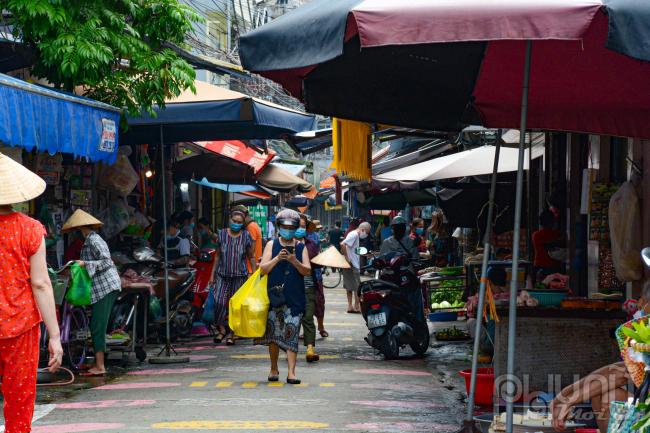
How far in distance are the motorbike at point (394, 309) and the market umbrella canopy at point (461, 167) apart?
1.44 metres

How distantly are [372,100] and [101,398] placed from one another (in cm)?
395

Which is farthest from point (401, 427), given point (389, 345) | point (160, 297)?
point (160, 297)

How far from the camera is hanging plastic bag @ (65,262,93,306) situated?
443 inches

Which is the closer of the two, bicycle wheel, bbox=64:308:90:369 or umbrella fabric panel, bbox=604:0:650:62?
umbrella fabric panel, bbox=604:0:650:62

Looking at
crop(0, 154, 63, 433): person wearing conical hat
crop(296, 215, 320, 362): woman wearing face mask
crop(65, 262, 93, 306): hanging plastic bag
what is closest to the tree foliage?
crop(65, 262, 93, 306): hanging plastic bag

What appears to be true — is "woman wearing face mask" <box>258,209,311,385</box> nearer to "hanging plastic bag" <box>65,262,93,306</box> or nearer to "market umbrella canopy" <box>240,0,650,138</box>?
"hanging plastic bag" <box>65,262,93,306</box>

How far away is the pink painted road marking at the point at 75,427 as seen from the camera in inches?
329

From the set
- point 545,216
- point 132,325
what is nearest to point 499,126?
point 545,216

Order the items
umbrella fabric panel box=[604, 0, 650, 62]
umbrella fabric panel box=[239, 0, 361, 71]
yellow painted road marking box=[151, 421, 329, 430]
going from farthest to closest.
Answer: yellow painted road marking box=[151, 421, 329, 430] < umbrella fabric panel box=[239, 0, 361, 71] < umbrella fabric panel box=[604, 0, 650, 62]

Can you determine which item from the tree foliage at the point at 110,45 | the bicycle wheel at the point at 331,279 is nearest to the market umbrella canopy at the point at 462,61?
the tree foliage at the point at 110,45

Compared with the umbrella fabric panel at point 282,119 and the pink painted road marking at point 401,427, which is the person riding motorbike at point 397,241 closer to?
the umbrella fabric panel at point 282,119

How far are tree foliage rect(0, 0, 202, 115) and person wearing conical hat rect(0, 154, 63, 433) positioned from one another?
4983 mm

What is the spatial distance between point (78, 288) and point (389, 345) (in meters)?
4.28

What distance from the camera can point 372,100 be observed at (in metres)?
8.59
